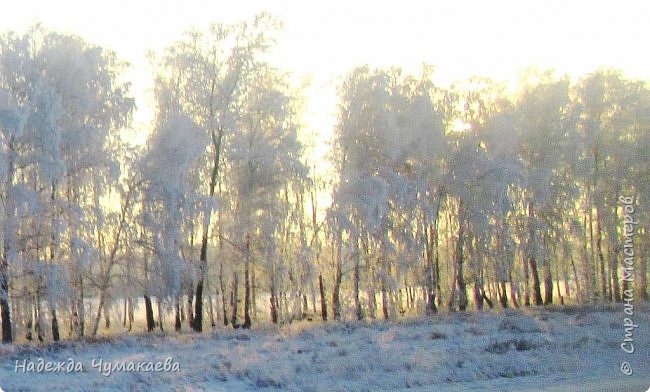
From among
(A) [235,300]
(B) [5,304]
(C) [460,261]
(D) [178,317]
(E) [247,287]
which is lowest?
(D) [178,317]

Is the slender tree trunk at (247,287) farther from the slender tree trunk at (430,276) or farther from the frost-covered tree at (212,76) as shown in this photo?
the slender tree trunk at (430,276)

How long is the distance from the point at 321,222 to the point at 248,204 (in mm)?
3203

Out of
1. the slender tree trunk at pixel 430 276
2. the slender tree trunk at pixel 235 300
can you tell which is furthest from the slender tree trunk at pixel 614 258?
the slender tree trunk at pixel 235 300

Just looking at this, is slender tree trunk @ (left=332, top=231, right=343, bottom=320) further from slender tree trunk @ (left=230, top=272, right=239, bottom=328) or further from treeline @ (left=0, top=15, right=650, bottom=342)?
slender tree trunk @ (left=230, top=272, right=239, bottom=328)

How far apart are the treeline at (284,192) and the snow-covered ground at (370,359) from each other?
3182 millimetres

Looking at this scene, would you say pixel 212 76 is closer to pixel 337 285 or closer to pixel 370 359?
pixel 337 285

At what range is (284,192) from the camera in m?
27.8

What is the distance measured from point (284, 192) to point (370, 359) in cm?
1280

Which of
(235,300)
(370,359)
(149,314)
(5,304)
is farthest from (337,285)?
(5,304)

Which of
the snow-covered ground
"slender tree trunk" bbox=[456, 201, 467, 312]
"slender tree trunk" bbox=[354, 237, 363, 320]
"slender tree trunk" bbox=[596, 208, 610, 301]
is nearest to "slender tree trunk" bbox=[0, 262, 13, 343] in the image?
the snow-covered ground

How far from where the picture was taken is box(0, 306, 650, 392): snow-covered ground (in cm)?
1335

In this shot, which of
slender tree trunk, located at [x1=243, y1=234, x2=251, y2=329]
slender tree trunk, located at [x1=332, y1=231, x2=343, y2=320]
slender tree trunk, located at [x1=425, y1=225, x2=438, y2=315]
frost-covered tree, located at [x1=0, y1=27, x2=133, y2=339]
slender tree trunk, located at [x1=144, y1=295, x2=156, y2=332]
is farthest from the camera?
slender tree trunk, located at [x1=425, y1=225, x2=438, y2=315]

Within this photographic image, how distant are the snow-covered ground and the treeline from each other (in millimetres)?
3182

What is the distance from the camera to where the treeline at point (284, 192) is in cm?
2055
